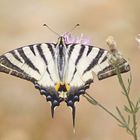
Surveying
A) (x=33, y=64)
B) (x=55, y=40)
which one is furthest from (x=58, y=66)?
(x=55, y=40)

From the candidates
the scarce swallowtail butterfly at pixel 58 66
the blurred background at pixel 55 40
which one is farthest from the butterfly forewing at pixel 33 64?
the blurred background at pixel 55 40

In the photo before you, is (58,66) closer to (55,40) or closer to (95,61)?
(95,61)

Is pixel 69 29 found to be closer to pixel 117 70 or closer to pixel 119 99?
pixel 119 99

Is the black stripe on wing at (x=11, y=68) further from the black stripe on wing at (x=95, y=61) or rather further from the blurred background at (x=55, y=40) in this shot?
the blurred background at (x=55, y=40)

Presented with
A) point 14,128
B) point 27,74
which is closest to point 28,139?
point 14,128

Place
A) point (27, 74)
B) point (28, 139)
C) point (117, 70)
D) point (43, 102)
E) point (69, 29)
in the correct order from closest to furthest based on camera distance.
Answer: point (117, 70), point (27, 74), point (28, 139), point (43, 102), point (69, 29)

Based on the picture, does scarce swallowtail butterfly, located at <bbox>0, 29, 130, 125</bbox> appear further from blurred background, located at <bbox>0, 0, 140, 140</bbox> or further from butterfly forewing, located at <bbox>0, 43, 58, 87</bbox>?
blurred background, located at <bbox>0, 0, 140, 140</bbox>
